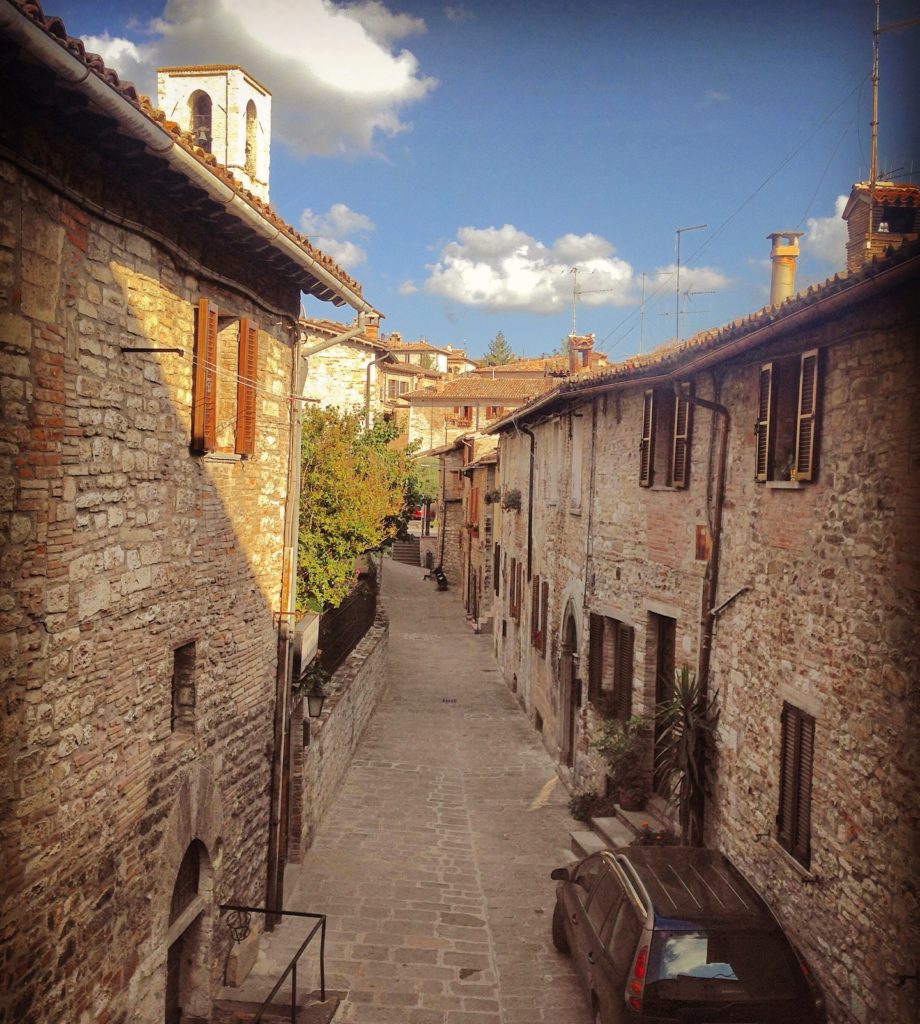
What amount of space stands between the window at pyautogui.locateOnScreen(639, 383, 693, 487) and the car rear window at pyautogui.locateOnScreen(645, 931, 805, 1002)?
19.2ft

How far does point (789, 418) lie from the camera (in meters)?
8.46

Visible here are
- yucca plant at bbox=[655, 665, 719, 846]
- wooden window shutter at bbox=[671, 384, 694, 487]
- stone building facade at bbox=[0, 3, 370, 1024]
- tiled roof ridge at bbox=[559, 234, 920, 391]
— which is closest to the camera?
stone building facade at bbox=[0, 3, 370, 1024]

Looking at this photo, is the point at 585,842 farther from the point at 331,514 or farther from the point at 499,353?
the point at 499,353

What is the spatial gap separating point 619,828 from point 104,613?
874 cm

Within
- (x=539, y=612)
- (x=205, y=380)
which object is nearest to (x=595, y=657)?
(x=539, y=612)

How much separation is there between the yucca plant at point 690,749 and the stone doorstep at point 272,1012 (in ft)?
14.2

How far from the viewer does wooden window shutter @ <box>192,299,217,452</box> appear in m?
7.36

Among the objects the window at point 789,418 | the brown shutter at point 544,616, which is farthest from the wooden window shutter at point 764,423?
the brown shutter at point 544,616

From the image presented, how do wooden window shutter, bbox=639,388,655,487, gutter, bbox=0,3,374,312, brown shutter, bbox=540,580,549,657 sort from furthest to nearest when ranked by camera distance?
brown shutter, bbox=540,580,549,657
wooden window shutter, bbox=639,388,655,487
gutter, bbox=0,3,374,312

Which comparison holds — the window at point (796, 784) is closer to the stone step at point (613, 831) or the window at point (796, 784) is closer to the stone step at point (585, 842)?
the stone step at point (613, 831)

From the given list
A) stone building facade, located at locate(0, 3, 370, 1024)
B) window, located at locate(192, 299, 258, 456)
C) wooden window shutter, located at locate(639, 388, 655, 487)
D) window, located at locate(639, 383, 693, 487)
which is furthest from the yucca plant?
window, located at locate(192, 299, 258, 456)

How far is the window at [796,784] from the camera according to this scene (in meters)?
7.71

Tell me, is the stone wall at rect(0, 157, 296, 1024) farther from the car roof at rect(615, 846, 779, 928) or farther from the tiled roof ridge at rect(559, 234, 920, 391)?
the tiled roof ridge at rect(559, 234, 920, 391)

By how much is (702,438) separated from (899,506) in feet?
14.3
